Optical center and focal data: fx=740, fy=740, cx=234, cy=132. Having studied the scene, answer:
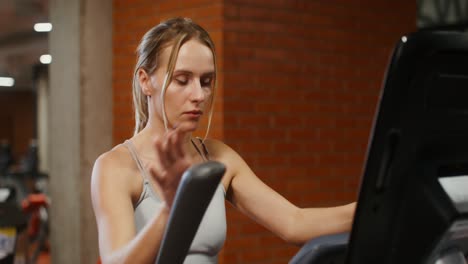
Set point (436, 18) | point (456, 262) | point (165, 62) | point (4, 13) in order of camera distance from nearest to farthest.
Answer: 1. point (456, 262)
2. point (165, 62)
3. point (436, 18)
4. point (4, 13)

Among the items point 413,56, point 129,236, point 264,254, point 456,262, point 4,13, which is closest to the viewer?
point 413,56

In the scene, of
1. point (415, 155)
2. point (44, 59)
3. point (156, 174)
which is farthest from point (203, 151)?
point (44, 59)

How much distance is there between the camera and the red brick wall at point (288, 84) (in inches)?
140

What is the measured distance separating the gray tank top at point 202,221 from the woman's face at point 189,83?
4.9 inches

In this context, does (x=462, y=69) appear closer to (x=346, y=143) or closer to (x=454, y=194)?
(x=454, y=194)

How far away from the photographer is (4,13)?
1010 cm

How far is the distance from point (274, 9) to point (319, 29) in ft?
1.09

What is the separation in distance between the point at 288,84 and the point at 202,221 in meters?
2.48

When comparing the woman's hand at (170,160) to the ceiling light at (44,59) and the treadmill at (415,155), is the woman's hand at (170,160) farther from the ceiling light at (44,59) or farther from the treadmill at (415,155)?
the ceiling light at (44,59)

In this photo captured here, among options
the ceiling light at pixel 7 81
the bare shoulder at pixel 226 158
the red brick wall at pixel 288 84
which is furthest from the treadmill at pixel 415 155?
the ceiling light at pixel 7 81

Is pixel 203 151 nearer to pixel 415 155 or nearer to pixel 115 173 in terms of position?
pixel 115 173

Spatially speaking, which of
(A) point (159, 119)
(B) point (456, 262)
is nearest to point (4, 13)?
(A) point (159, 119)

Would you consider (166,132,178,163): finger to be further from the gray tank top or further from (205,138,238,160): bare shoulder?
(205,138,238,160): bare shoulder

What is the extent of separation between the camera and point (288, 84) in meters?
3.81
